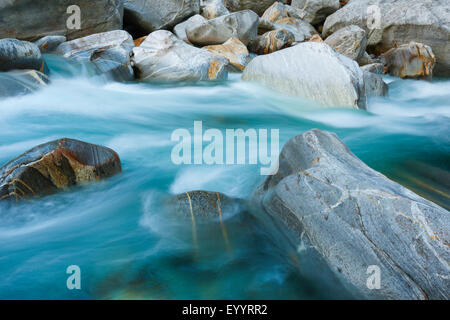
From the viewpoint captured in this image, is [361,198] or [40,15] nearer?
[361,198]

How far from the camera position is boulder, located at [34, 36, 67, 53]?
27.9 ft

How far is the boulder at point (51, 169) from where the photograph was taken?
3039 mm

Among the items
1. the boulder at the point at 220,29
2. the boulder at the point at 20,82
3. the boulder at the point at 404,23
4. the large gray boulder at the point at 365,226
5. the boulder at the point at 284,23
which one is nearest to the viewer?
the large gray boulder at the point at 365,226

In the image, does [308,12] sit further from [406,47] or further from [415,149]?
[415,149]

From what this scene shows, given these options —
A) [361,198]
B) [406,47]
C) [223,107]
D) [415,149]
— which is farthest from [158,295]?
[406,47]

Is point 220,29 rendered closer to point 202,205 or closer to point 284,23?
point 284,23

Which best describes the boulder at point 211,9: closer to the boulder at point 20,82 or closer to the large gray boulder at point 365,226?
the boulder at point 20,82

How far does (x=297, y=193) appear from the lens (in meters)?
2.74

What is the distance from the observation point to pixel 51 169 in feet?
10.5

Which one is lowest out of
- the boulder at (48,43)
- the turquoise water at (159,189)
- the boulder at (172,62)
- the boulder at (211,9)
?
the turquoise water at (159,189)

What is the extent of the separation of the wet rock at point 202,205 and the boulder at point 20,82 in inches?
164

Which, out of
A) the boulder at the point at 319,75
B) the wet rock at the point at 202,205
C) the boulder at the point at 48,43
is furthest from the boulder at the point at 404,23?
the wet rock at the point at 202,205
